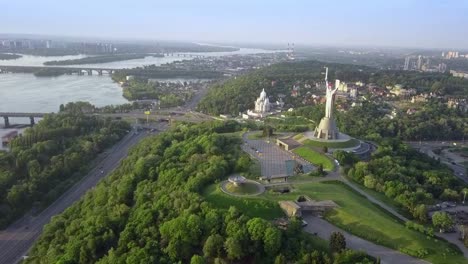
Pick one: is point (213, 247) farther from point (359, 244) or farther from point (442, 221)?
point (442, 221)

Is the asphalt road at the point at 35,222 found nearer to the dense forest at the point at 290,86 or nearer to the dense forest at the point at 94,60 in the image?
the dense forest at the point at 290,86

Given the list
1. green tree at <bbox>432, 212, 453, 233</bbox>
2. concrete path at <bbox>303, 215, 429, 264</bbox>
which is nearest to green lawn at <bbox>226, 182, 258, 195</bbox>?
concrete path at <bbox>303, 215, 429, 264</bbox>

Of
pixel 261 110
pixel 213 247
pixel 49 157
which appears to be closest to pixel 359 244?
pixel 213 247

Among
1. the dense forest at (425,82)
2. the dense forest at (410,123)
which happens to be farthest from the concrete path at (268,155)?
the dense forest at (425,82)

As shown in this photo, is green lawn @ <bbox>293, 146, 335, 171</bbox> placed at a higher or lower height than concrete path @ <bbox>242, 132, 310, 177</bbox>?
higher

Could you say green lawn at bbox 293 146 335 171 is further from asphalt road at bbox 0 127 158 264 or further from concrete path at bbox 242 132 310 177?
asphalt road at bbox 0 127 158 264

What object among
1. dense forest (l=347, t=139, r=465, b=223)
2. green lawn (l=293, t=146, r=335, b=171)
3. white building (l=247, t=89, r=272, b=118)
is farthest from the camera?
white building (l=247, t=89, r=272, b=118)
